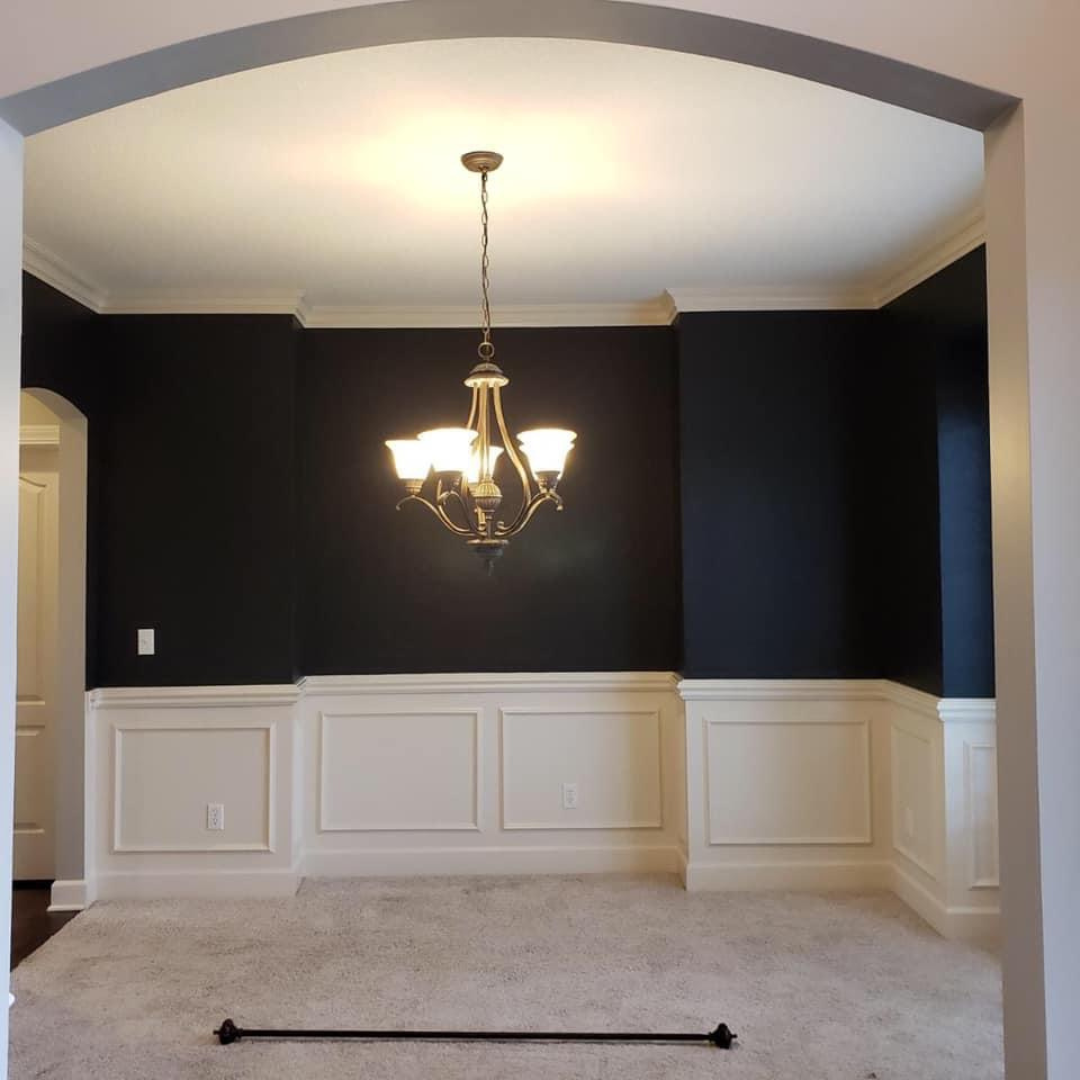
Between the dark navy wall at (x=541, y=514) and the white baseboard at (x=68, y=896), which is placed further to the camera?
the dark navy wall at (x=541, y=514)

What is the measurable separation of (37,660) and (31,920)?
128cm

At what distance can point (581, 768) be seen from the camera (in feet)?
14.9

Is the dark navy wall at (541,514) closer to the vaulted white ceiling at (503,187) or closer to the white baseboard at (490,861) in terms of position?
the vaulted white ceiling at (503,187)

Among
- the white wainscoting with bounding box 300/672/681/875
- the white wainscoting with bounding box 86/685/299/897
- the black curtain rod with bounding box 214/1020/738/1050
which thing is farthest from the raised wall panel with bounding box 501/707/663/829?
the black curtain rod with bounding box 214/1020/738/1050

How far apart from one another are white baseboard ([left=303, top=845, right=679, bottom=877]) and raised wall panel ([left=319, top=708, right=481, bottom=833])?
118 millimetres

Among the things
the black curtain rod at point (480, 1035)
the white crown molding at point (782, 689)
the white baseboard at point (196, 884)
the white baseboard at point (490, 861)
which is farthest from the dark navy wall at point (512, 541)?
the black curtain rod at point (480, 1035)

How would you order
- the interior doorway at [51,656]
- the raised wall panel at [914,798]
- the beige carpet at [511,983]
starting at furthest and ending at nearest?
the interior doorway at [51,656] < the raised wall panel at [914,798] < the beige carpet at [511,983]

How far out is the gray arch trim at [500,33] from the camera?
124 centimetres

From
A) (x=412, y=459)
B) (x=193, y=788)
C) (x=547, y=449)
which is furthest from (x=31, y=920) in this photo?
(x=547, y=449)

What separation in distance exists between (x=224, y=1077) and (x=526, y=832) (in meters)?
2.02

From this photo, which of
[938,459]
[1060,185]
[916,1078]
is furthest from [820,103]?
[916,1078]

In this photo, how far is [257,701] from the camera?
169 inches

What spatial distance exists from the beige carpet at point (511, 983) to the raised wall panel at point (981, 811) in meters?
0.30

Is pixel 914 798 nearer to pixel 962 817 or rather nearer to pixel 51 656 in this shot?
pixel 962 817
